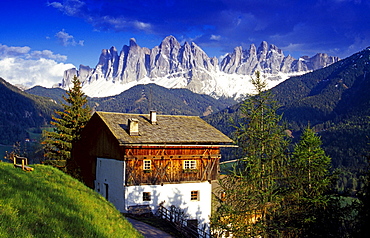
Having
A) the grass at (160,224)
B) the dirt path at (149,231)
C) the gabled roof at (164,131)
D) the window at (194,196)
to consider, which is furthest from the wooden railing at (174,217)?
the gabled roof at (164,131)

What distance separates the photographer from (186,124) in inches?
1405

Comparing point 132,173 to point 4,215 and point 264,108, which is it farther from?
point 4,215

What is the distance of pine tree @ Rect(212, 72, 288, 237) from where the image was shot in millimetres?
21062

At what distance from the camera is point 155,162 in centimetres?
3108

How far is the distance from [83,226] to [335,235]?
21.0m

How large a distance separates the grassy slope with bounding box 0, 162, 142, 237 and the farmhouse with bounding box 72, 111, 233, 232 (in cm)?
1338

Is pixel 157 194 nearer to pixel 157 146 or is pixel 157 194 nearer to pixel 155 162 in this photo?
pixel 155 162

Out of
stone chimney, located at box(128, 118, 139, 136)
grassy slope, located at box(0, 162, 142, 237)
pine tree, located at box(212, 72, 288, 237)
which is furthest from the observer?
stone chimney, located at box(128, 118, 139, 136)

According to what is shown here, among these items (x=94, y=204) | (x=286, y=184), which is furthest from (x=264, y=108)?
(x=94, y=204)

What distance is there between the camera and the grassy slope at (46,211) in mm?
9406

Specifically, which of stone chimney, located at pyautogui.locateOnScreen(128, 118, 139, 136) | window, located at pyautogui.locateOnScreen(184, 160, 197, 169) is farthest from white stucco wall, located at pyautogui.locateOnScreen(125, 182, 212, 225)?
stone chimney, located at pyautogui.locateOnScreen(128, 118, 139, 136)

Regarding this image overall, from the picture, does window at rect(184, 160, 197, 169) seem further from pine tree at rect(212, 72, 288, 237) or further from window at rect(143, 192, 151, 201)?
pine tree at rect(212, 72, 288, 237)

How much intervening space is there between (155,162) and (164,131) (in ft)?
10.5

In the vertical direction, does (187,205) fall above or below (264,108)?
below
